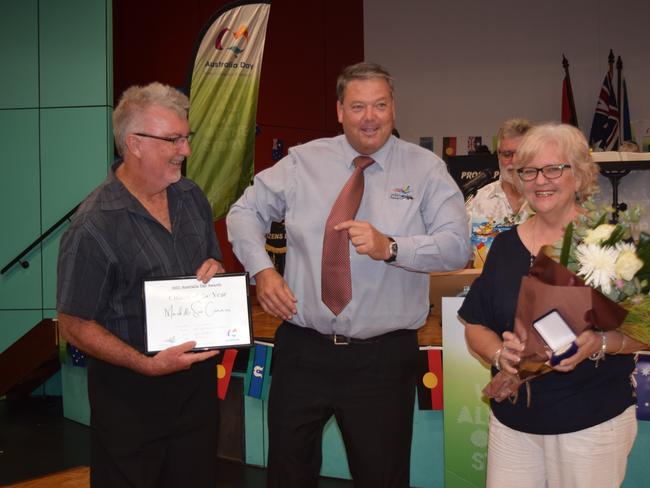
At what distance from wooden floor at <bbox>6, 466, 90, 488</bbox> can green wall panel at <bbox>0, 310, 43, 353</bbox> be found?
204cm

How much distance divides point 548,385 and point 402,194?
82 centimetres

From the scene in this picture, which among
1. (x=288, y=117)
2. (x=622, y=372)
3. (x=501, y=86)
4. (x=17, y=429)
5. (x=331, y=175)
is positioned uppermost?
(x=501, y=86)

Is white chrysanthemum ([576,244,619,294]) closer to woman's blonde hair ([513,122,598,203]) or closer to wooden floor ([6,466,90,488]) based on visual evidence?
woman's blonde hair ([513,122,598,203])

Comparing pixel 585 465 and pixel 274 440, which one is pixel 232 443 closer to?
pixel 274 440

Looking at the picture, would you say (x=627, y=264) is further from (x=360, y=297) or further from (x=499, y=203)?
(x=499, y=203)

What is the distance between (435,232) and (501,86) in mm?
8567

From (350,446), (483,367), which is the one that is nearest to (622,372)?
(350,446)

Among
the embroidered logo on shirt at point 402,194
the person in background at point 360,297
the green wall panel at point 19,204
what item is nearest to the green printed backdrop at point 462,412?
the person in background at point 360,297

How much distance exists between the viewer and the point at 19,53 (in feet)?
19.6

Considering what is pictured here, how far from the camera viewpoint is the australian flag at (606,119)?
31.2 feet

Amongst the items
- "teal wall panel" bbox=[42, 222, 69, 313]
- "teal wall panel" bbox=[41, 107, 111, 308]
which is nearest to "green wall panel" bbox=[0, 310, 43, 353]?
"teal wall panel" bbox=[42, 222, 69, 313]

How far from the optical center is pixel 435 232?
2.40 m

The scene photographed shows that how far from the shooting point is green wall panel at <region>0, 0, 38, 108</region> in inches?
234

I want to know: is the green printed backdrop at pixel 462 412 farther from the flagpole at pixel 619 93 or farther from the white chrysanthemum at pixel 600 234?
the flagpole at pixel 619 93
